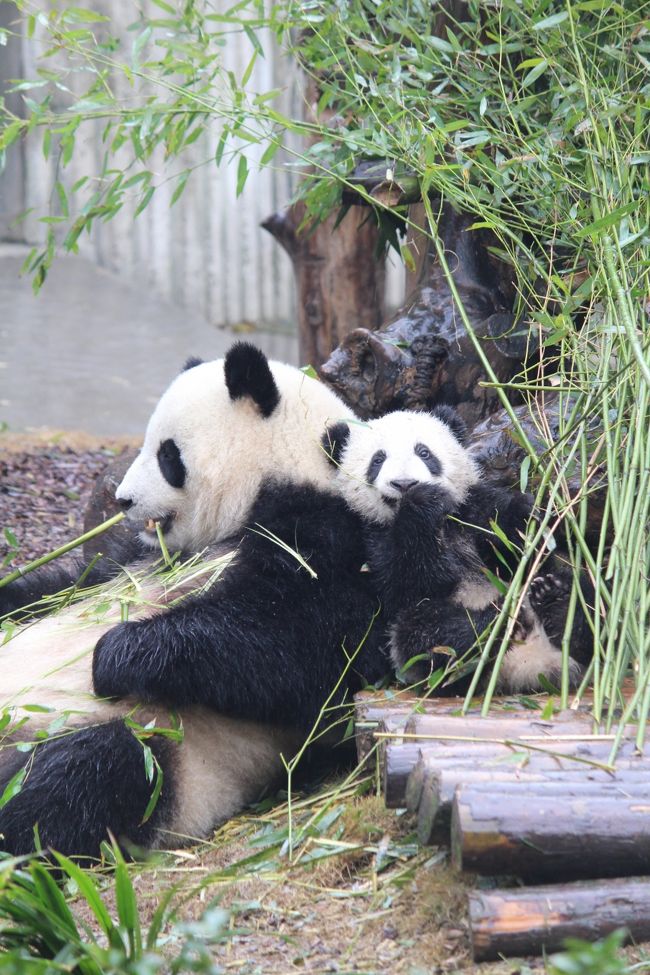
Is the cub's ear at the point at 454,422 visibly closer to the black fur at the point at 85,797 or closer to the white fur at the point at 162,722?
the white fur at the point at 162,722

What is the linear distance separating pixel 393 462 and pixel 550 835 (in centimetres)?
133

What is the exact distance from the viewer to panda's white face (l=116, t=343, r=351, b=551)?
3.13 meters

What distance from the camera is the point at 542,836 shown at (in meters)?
1.84

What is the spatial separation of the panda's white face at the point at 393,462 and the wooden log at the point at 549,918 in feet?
4.20

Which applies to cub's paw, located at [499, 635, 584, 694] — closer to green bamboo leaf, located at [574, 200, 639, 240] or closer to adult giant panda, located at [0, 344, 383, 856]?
adult giant panda, located at [0, 344, 383, 856]

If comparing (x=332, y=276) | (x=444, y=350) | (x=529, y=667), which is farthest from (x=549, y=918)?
(x=332, y=276)

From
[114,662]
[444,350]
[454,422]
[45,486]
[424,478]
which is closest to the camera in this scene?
[114,662]

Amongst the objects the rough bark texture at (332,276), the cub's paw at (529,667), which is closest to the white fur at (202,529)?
the cub's paw at (529,667)

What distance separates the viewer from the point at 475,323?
373 centimetres

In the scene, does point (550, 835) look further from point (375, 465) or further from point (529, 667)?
point (375, 465)

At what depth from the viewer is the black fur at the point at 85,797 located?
269 centimetres

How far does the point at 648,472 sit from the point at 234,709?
4.02ft

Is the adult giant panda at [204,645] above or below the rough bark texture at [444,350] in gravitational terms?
below

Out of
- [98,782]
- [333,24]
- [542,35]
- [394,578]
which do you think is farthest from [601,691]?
[333,24]
